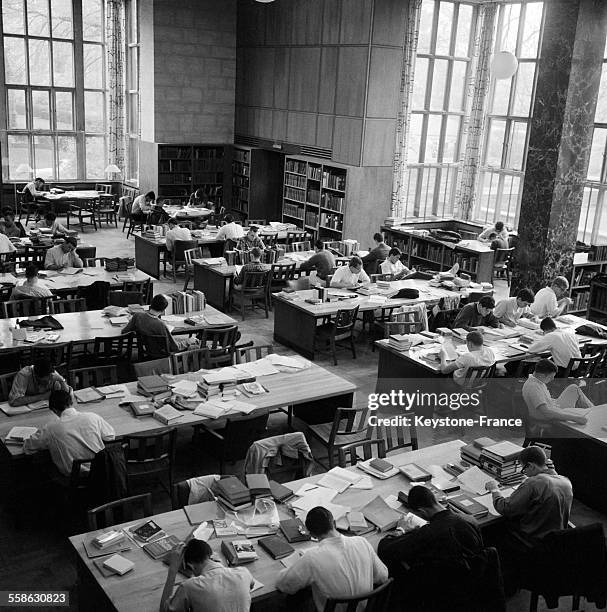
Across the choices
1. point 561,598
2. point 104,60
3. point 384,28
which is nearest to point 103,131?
point 104,60

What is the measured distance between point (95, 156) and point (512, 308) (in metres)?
14.7

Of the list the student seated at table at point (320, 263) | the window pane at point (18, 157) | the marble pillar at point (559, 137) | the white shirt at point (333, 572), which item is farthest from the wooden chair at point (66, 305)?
the window pane at point (18, 157)

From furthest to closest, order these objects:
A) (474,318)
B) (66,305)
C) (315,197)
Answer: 1. (315,197)
2. (474,318)
3. (66,305)

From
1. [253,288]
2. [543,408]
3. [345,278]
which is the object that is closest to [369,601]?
[543,408]

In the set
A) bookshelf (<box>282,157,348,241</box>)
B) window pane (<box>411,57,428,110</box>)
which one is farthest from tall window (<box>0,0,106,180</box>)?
window pane (<box>411,57,428,110</box>)

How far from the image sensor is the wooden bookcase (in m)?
18.0

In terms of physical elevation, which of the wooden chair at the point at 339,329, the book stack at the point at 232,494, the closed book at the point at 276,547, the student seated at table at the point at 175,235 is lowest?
the wooden chair at the point at 339,329

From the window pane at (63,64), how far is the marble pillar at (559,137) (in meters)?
13.5

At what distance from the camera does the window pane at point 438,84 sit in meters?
15.6

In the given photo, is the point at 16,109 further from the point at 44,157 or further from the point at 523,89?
the point at 523,89

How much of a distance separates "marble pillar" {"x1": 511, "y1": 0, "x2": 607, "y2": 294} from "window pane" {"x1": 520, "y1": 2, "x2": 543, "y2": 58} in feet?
15.0

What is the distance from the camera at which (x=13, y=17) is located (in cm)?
1842

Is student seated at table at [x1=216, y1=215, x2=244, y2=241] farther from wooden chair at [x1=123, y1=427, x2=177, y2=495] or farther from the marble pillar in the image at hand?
wooden chair at [x1=123, y1=427, x2=177, y2=495]

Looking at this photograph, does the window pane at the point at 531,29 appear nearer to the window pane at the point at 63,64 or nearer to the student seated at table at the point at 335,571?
the window pane at the point at 63,64
